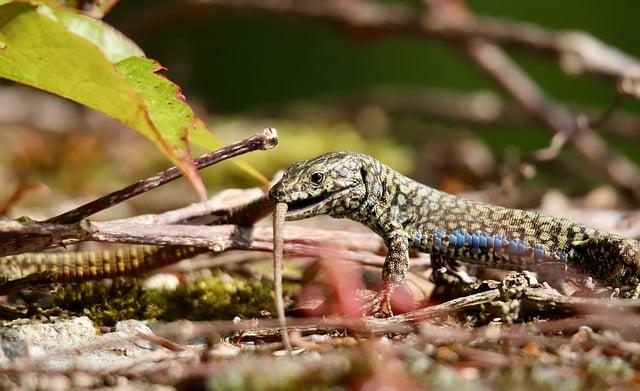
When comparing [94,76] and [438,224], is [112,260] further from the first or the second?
[438,224]

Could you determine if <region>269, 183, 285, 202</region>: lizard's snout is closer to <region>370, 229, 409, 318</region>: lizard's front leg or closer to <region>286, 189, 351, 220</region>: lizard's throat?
<region>286, 189, 351, 220</region>: lizard's throat

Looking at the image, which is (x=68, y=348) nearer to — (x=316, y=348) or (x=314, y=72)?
(x=316, y=348)

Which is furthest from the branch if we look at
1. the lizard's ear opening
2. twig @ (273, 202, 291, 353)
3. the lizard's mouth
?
twig @ (273, 202, 291, 353)

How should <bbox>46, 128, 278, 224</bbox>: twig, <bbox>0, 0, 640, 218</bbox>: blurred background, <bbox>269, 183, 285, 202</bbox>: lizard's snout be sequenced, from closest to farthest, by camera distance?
1. <bbox>46, 128, 278, 224</bbox>: twig
2. <bbox>269, 183, 285, 202</bbox>: lizard's snout
3. <bbox>0, 0, 640, 218</bbox>: blurred background

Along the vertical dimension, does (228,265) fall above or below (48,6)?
below

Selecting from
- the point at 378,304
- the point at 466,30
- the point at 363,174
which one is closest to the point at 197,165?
the point at 378,304

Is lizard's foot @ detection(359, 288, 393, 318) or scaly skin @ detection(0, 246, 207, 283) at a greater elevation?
scaly skin @ detection(0, 246, 207, 283)

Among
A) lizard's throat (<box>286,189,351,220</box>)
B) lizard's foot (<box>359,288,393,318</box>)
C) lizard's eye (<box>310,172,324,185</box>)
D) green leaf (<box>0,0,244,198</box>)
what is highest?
green leaf (<box>0,0,244,198</box>)

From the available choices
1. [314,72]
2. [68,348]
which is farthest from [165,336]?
[314,72]
